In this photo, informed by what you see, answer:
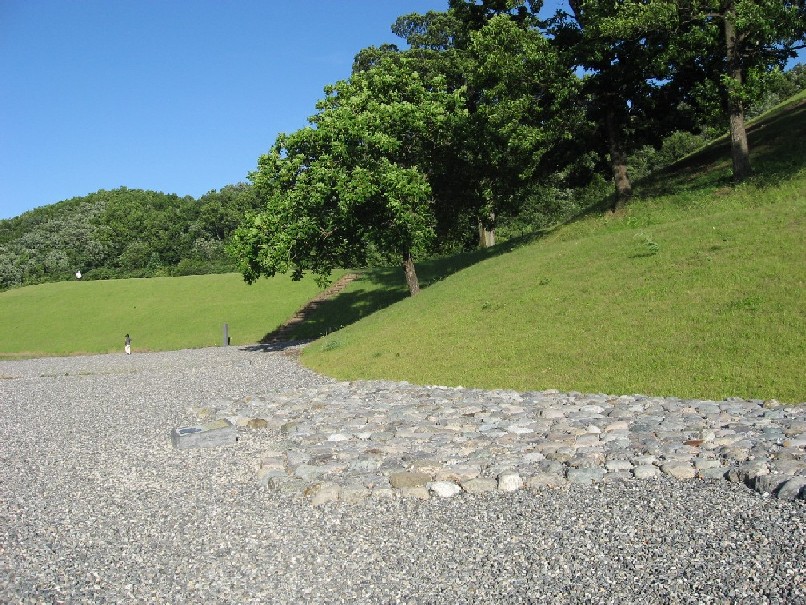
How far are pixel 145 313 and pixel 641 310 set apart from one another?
39.5 metres

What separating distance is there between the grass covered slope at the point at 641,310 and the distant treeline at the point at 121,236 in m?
76.2

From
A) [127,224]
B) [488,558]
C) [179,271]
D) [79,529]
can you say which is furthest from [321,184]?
[127,224]

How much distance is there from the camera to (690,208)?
28297 mm

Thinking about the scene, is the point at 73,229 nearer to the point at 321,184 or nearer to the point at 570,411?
the point at 321,184

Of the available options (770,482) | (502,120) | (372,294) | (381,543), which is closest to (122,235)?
(372,294)

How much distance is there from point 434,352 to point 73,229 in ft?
368

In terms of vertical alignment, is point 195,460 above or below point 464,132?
below

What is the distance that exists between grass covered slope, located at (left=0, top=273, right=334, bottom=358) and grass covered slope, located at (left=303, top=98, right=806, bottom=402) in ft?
53.4

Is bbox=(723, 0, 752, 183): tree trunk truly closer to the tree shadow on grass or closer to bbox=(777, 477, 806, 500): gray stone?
the tree shadow on grass

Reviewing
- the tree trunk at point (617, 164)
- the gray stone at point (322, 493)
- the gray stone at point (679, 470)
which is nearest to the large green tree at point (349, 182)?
the tree trunk at point (617, 164)

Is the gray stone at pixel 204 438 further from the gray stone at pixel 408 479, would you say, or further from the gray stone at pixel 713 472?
the gray stone at pixel 713 472

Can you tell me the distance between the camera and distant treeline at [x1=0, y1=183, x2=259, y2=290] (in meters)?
106

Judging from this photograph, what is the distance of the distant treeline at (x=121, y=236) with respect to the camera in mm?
106188

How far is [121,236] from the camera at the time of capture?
116125 mm
